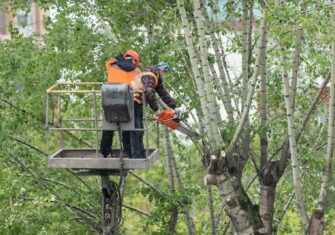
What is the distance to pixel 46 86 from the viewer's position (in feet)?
57.2

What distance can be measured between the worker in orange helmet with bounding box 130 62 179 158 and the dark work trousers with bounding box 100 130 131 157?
259mm

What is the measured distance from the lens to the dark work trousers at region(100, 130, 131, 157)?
44.9 ft

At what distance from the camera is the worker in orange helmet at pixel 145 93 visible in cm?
1305

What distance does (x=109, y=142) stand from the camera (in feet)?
45.1

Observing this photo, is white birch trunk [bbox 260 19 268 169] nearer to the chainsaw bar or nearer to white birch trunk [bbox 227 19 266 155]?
white birch trunk [bbox 227 19 266 155]

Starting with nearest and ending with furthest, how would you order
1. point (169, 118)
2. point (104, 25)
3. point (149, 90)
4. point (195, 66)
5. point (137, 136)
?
point (149, 90), point (137, 136), point (169, 118), point (195, 66), point (104, 25)

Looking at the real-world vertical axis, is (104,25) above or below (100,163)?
above

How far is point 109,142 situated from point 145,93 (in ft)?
3.58

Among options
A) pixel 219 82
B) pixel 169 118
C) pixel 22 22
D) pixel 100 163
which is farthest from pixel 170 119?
pixel 22 22

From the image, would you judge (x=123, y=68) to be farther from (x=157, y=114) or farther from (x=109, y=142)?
(x=109, y=142)

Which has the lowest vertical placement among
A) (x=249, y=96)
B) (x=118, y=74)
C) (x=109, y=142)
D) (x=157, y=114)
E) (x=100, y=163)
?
(x=100, y=163)

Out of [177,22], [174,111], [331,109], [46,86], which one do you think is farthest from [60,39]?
[331,109]

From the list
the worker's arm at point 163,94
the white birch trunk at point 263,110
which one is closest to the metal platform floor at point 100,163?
the worker's arm at point 163,94

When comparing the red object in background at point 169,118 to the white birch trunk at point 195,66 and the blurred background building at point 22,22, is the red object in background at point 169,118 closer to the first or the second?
the white birch trunk at point 195,66
